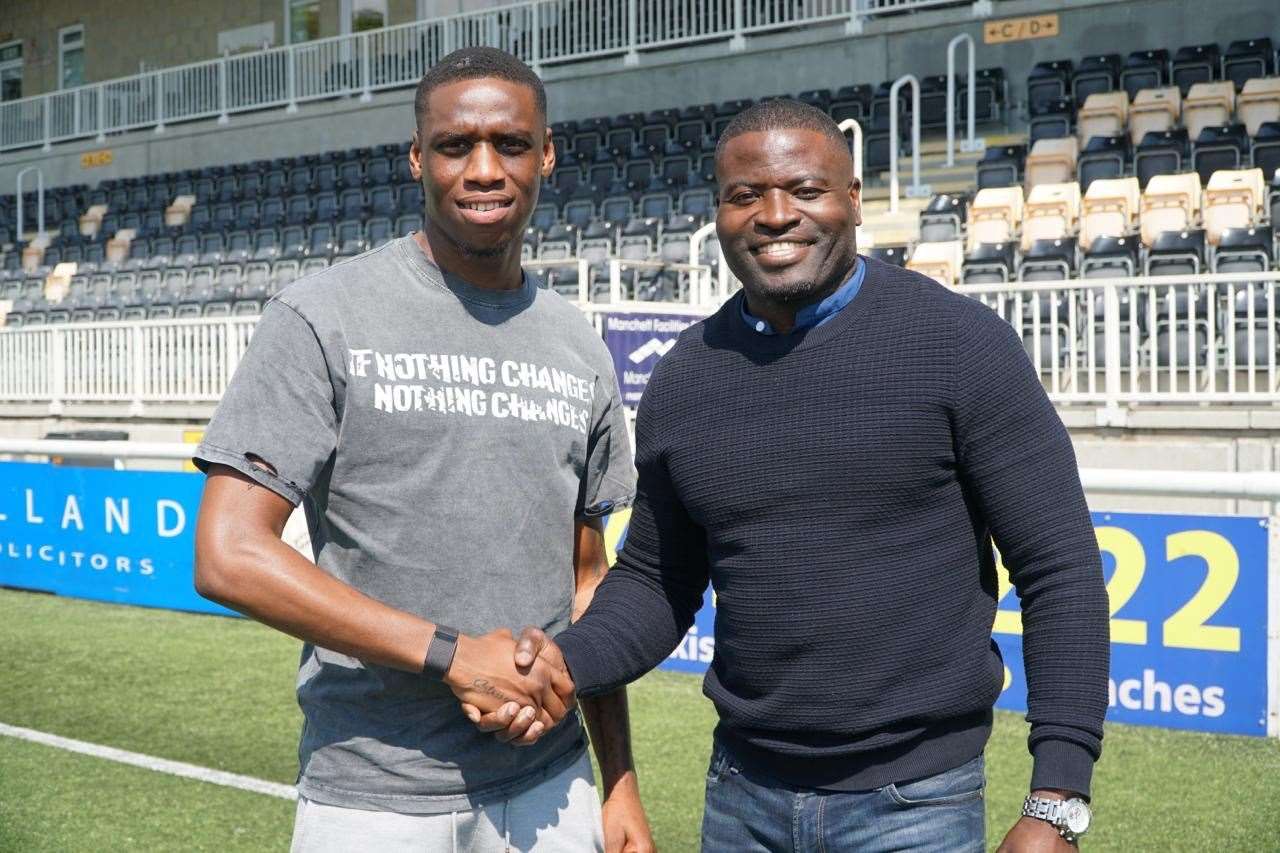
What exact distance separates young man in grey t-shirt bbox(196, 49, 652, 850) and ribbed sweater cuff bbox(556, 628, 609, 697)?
0.03 meters

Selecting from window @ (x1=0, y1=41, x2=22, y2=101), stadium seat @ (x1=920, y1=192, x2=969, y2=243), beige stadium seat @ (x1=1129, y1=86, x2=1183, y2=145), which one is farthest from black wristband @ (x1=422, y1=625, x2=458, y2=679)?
window @ (x1=0, y1=41, x2=22, y2=101)

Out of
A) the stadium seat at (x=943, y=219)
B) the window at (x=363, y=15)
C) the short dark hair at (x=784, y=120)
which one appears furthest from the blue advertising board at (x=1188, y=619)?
the window at (x=363, y=15)

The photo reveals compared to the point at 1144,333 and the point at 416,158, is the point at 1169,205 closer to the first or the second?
the point at 1144,333

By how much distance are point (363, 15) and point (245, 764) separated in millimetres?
25317

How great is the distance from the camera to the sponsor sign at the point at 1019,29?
19.3 metres

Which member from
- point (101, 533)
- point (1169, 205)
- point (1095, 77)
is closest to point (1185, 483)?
point (101, 533)

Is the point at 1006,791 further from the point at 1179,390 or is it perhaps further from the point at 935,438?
the point at 1179,390

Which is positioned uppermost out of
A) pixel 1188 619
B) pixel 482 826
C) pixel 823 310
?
pixel 823 310

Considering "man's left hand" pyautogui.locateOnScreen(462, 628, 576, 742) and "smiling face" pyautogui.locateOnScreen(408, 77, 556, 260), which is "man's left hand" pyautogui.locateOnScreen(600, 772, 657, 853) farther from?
"smiling face" pyautogui.locateOnScreen(408, 77, 556, 260)

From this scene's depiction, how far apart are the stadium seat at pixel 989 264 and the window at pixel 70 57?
86.4 feet

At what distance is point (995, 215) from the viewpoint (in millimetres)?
13938

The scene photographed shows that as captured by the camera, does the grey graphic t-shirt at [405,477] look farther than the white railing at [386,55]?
No

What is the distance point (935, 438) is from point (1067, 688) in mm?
413

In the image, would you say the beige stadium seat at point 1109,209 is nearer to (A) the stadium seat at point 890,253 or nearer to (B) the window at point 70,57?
(A) the stadium seat at point 890,253
